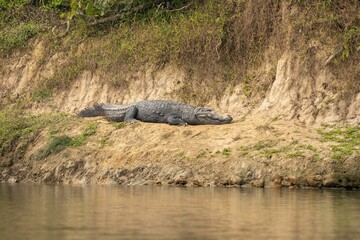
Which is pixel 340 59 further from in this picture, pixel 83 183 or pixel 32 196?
pixel 32 196

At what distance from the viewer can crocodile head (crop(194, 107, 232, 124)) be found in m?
20.5

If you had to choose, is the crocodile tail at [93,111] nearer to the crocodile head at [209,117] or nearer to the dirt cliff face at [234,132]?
the dirt cliff face at [234,132]

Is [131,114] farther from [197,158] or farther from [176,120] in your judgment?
[197,158]

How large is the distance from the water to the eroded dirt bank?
64 centimetres

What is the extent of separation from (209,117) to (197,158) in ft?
7.12

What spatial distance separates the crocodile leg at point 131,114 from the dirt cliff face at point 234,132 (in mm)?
396

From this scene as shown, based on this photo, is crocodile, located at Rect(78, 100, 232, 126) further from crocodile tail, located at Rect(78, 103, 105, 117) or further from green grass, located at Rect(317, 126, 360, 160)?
green grass, located at Rect(317, 126, 360, 160)

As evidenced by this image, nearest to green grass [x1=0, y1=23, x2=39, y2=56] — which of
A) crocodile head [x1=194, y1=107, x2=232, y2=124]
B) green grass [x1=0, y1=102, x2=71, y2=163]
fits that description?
green grass [x1=0, y1=102, x2=71, y2=163]

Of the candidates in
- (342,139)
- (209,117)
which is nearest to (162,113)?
(209,117)

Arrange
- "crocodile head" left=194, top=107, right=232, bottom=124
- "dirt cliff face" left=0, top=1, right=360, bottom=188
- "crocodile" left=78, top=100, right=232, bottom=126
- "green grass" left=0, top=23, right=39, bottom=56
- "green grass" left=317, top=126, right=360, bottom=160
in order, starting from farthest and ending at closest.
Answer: "green grass" left=0, top=23, right=39, bottom=56
"crocodile" left=78, top=100, right=232, bottom=126
"crocodile head" left=194, top=107, right=232, bottom=124
"dirt cliff face" left=0, top=1, right=360, bottom=188
"green grass" left=317, top=126, right=360, bottom=160

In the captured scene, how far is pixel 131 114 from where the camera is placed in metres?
21.8

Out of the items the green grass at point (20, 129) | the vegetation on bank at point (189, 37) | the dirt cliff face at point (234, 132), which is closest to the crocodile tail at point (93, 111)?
the green grass at point (20, 129)

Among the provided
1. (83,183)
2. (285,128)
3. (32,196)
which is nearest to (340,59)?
(285,128)

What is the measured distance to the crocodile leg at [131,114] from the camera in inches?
852
